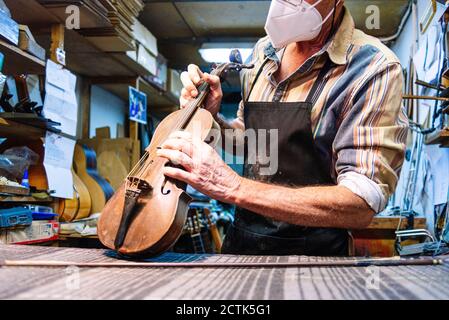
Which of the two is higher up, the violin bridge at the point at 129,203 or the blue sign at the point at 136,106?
the blue sign at the point at 136,106

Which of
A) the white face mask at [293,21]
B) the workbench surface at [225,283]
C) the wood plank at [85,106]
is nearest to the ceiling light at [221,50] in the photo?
the wood plank at [85,106]

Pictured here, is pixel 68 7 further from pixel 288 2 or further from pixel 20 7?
pixel 288 2

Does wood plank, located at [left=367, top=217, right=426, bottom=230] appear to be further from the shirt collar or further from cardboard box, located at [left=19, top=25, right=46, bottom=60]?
cardboard box, located at [left=19, top=25, right=46, bottom=60]

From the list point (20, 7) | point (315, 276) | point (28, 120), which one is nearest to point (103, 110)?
point (20, 7)

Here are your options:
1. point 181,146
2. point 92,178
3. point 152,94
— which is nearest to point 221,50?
point 152,94

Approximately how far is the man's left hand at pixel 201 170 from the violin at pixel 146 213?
4 cm

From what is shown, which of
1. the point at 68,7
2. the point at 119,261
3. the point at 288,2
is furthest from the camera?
the point at 68,7

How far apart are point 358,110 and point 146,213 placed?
1.91ft

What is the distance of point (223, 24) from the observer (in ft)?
11.9

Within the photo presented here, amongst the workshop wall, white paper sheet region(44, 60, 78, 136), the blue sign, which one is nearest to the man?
white paper sheet region(44, 60, 78, 136)

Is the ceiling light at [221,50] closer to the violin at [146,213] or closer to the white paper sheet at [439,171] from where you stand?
the white paper sheet at [439,171]

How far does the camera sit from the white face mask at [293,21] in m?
1.24

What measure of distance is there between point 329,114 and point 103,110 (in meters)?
2.98

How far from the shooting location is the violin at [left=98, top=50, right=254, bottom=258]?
0.86 m
